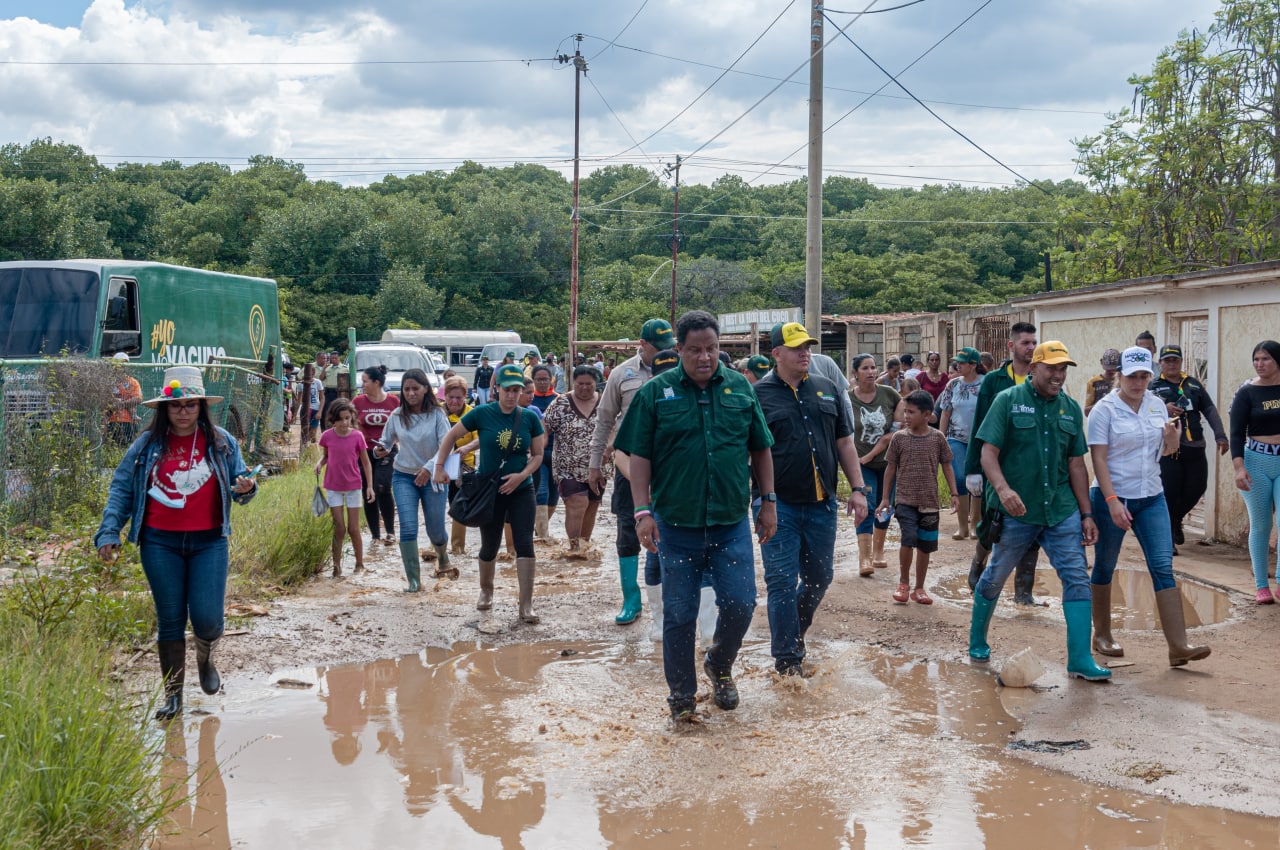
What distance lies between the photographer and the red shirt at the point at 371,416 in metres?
10.6

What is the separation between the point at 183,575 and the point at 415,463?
3462 mm

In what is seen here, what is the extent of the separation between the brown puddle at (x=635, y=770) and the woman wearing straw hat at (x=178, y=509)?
1.67ft

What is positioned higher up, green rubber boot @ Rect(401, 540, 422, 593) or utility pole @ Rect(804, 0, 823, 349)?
utility pole @ Rect(804, 0, 823, 349)

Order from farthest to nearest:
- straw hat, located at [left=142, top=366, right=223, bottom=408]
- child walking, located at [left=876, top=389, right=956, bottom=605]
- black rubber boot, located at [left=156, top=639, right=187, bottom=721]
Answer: child walking, located at [left=876, top=389, right=956, bottom=605] < black rubber boot, located at [left=156, top=639, right=187, bottom=721] < straw hat, located at [left=142, top=366, right=223, bottom=408]

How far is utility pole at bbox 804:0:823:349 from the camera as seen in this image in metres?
14.9

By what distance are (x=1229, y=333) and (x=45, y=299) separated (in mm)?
14011

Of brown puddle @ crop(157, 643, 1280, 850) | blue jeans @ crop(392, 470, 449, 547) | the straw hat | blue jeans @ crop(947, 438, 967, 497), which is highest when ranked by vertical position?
the straw hat

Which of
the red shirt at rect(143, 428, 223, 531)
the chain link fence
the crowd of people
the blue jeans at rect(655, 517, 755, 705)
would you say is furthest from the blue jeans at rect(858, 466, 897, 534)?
the chain link fence

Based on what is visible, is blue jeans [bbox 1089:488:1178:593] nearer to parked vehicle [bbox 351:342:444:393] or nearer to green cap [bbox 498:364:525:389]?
green cap [bbox 498:364:525:389]

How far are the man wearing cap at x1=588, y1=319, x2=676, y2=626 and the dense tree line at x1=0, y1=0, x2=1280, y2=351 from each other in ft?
88.5

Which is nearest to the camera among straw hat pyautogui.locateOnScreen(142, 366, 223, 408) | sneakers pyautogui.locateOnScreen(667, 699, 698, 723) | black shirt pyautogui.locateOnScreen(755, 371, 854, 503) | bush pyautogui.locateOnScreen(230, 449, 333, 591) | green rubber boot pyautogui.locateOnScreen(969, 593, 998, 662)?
sneakers pyautogui.locateOnScreen(667, 699, 698, 723)

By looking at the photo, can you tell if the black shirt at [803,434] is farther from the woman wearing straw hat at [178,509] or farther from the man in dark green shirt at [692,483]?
the woman wearing straw hat at [178,509]

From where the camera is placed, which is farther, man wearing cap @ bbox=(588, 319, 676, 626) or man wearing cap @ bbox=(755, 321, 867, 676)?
man wearing cap @ bbox=(588, 319, 676, 626)

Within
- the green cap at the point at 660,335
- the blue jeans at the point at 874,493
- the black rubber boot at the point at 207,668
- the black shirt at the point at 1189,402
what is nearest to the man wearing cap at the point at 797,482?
the green cap at the point at 660,335
